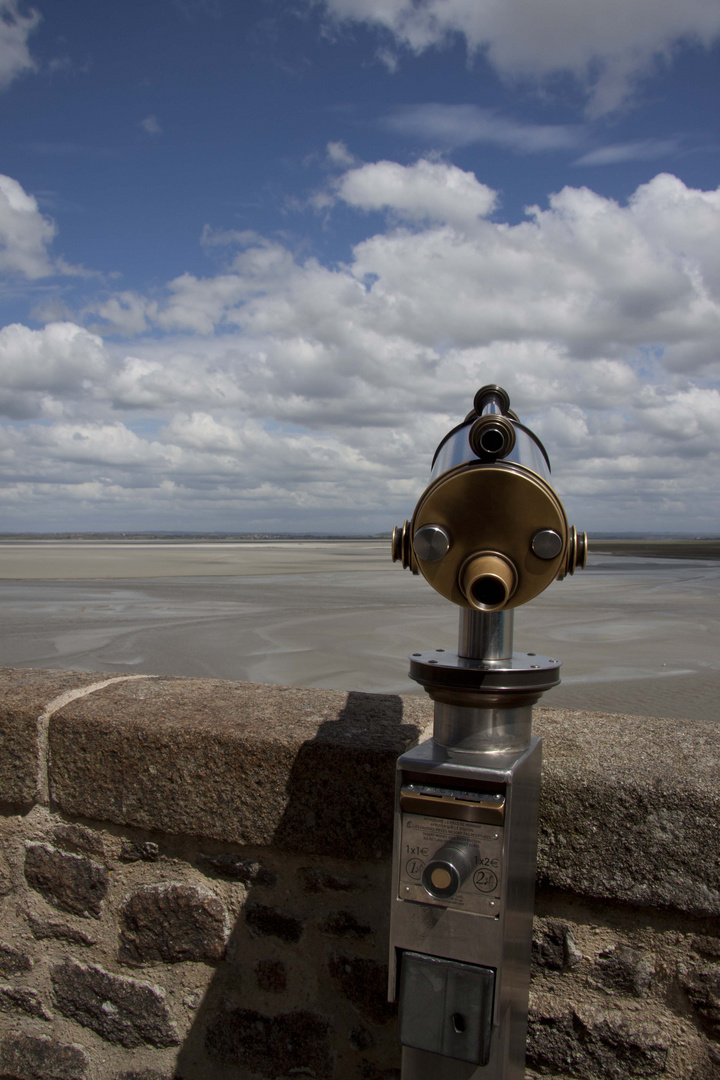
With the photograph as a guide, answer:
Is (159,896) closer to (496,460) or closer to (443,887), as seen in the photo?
(443,887)

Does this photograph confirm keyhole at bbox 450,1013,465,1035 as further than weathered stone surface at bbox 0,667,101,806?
No

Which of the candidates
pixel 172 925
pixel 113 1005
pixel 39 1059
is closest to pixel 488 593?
pixel 172 925

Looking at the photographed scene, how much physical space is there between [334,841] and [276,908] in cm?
23

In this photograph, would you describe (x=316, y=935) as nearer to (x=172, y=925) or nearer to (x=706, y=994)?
(x=172, y=925)

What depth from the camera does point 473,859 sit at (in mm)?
1123

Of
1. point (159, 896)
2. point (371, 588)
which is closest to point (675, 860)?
point (159, 896)

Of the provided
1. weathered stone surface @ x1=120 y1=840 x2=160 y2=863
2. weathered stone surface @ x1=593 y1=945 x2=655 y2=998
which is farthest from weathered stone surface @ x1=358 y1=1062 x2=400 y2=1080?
weathered stone surface @ x1=120 y1=840 x2=160 y2=863

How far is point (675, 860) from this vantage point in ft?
4.43

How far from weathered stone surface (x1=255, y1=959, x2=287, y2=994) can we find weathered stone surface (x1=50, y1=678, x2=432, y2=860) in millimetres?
270

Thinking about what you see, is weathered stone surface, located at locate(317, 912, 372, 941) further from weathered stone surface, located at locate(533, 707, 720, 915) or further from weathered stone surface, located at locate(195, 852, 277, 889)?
weathered stone surface, located at locate(533, 707, 720, 915)

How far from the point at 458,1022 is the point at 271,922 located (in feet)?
1.96

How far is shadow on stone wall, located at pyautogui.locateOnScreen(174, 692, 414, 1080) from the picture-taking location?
1545 millimetres

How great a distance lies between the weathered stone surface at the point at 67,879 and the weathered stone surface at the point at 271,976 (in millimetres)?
403

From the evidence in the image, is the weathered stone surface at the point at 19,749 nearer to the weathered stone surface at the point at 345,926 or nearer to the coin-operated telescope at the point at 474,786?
the weathered stone surface at the point at 345,926
